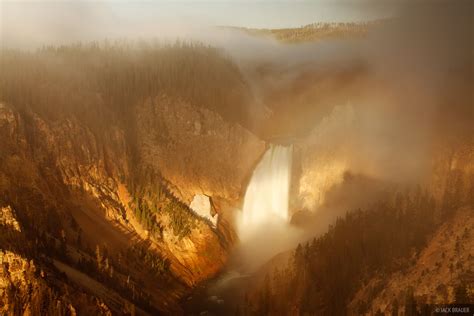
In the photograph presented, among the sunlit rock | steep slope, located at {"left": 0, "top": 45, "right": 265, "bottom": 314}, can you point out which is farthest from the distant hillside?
the sunlit rock

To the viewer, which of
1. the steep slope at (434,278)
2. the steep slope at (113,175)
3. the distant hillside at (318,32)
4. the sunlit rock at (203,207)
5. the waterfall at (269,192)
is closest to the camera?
the steep slope at (434,278)

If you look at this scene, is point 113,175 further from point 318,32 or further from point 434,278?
point 318,32

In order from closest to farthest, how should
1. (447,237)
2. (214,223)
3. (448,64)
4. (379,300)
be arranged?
(379,300) < (447,237) < (448,64) < (214,223)

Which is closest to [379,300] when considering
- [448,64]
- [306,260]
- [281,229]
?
[306,260]

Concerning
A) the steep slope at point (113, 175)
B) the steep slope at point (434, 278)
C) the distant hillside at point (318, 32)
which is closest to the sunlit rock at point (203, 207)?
the steep slope at point (113, 175)

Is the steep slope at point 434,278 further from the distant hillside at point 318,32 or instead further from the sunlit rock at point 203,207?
the distant hillside at point 318,32

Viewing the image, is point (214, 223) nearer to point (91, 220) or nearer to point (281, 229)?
point (281, 229)

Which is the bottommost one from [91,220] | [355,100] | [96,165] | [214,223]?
[91,220]
